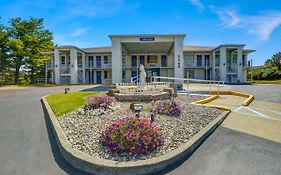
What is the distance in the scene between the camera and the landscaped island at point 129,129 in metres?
4.29

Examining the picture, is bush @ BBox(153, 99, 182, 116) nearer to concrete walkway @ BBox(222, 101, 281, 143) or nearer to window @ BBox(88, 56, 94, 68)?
concrete walkway @ BBox(222, 101, 281, 143)

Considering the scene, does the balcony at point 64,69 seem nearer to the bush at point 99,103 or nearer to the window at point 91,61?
the window at point 91,61

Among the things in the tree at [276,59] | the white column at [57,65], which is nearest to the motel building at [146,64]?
the white column at [57,65]

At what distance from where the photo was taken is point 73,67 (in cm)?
3056

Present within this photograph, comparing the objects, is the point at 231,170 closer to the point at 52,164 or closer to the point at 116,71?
the point at 52,164

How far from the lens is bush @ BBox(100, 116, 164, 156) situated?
423cm

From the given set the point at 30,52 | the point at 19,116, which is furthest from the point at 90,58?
the point at 19,116

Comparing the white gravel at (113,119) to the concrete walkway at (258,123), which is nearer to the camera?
the white gravel at (113,119)

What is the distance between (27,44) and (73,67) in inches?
457

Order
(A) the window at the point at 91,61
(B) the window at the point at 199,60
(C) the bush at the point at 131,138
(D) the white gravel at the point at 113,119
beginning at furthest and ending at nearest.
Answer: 1. (A) the window at the point at 91,61
2. (B) the window at the point at 199,60
3. (D) the white gravel at the point at 113,119
4. (C) the bush at the point at 131,138

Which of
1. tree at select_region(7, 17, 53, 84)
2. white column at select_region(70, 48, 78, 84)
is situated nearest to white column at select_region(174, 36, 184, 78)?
white column at select_region(70, 48, 78, 84)

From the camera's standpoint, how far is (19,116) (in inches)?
330

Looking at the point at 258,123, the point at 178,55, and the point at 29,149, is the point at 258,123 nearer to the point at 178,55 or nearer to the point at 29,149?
the point at 29,149

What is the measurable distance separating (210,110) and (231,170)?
445cm
